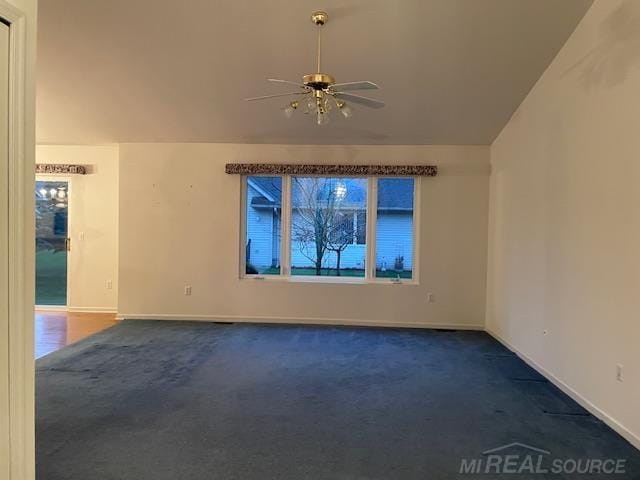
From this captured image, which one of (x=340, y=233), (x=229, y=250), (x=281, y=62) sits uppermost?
(x=281, y=62)

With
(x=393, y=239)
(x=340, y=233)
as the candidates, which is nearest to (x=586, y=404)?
(x=393, y=239)

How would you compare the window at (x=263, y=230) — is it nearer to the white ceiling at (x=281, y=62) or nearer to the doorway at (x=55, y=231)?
the white ceiling at (x=281, y=62)

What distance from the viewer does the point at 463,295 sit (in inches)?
208

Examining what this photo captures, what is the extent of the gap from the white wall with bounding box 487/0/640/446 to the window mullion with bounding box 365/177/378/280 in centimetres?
177

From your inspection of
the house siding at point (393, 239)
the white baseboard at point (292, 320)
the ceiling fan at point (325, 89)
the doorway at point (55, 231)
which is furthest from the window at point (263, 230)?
the doorway at point (55, 231)

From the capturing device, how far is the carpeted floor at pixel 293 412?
2250 mm

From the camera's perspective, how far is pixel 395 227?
551 cm

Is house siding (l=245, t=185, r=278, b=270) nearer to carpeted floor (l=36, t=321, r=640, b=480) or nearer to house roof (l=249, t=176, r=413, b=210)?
house roof (l=249, t=176, r=413, b=210)

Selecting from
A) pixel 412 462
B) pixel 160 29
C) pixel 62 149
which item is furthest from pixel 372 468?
pixel 62 149

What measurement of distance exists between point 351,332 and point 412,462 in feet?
9.14

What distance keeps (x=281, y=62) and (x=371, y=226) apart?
2488 mm

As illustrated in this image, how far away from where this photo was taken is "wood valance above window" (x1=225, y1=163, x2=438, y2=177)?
5.22m

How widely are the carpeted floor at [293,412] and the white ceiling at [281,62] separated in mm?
2706

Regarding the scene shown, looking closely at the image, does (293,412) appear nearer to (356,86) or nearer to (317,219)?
(356,86)
